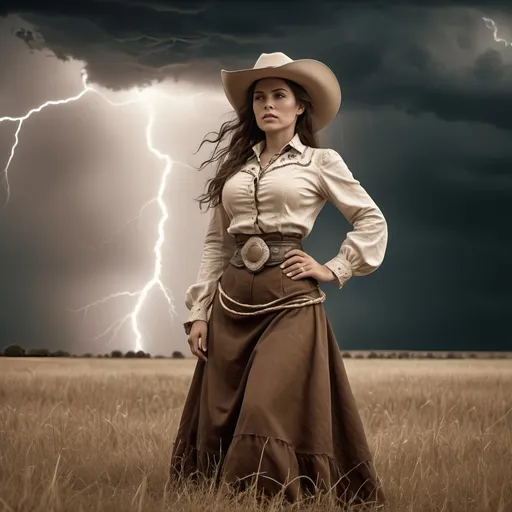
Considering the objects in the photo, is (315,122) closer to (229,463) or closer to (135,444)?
(229,463)

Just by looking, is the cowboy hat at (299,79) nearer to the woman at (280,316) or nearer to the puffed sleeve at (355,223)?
the woman at (280,316)

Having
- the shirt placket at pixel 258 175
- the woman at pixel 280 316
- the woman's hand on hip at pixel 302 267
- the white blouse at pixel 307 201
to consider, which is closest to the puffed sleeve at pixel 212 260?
the woman at pixel 280 316

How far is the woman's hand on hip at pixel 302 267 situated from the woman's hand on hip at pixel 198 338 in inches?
20.1

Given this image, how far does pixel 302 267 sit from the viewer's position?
11.6 ft

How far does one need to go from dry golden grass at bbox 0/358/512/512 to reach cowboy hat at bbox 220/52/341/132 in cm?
168

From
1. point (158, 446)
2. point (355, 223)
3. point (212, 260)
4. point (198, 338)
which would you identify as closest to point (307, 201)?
point (355, 223)

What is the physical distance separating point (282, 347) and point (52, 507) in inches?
41.1

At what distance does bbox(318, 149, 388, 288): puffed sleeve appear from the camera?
3623 millimetres

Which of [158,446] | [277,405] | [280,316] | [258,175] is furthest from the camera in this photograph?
[158,446]

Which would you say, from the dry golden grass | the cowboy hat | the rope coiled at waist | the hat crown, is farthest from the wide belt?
the dry golden grass

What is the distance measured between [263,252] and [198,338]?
537 mm

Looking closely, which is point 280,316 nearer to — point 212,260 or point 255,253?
point 255,253

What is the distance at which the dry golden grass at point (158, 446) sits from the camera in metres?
3.37

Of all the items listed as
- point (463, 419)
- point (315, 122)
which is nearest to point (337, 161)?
point (315, 122)
